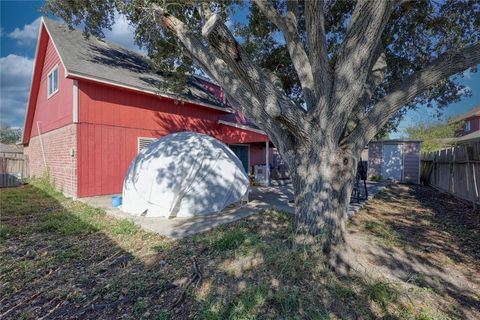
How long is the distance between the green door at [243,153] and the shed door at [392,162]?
343 inches

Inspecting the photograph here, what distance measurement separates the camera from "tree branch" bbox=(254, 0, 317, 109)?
3.76 meters

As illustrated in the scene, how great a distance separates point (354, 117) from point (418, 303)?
2.51m

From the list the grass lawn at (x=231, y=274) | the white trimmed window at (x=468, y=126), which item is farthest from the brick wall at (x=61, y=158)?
the white trimmed window at (x=468, y=126)

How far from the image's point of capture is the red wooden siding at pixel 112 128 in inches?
340

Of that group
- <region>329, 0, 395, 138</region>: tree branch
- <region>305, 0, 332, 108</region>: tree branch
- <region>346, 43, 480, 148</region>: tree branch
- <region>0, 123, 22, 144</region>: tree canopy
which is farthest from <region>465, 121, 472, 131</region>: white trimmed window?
<region>0, 123, 22, 144</region>: tree canopy

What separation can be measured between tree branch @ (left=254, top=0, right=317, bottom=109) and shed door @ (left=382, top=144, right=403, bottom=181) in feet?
46.2

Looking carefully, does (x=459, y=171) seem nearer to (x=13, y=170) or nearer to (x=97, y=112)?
(x=97, y=112)

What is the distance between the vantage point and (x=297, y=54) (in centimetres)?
388

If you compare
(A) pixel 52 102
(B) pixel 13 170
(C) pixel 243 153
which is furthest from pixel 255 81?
(B) pixel 13 170

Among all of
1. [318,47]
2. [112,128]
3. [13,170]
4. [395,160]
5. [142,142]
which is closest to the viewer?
[318,47]

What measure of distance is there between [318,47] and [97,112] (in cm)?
836

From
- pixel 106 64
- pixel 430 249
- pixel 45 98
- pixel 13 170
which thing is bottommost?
pixel 430 249

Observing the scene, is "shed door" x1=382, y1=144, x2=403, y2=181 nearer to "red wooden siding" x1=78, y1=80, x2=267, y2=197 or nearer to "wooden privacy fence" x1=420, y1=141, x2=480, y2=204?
"wooden privacy fence" x1=420, y1=141, x2=480, y2=204

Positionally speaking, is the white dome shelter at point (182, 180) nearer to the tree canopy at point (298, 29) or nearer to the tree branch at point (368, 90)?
the tree canopy at point (298, 29)
